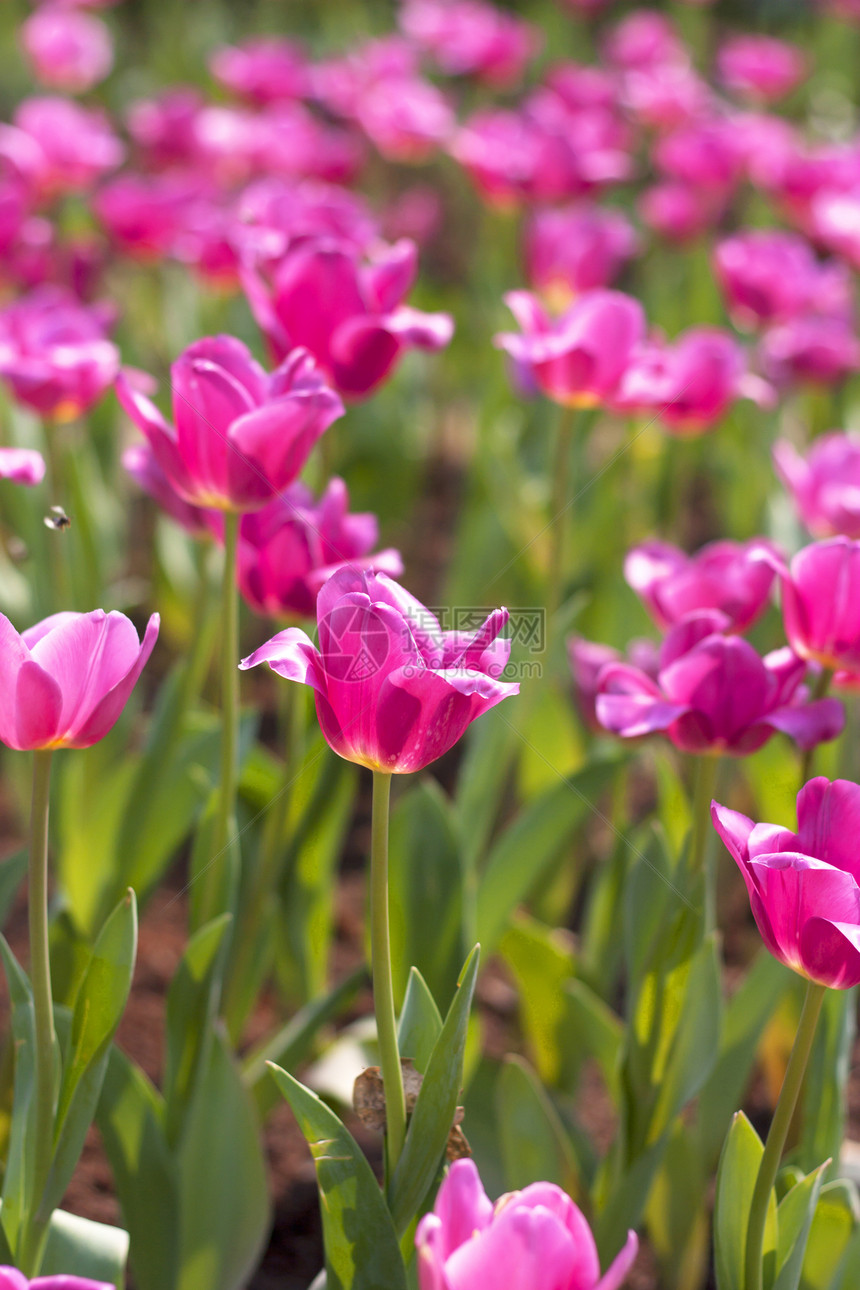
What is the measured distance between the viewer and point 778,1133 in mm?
711

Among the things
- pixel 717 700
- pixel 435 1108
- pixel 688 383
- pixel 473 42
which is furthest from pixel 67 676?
pixel 473 42

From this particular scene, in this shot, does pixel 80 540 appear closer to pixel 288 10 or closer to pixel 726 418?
pixel 726 418

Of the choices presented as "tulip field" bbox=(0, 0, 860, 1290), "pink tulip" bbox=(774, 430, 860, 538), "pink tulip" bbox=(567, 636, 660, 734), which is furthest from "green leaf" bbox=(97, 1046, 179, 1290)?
"pink tulip" bbox=(774, 430, 860, 538)

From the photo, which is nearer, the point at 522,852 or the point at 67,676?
the point at 67,676

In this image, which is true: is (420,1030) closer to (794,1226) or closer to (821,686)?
(794,1226)

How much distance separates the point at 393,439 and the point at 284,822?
1143 mm

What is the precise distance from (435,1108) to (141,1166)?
318mm

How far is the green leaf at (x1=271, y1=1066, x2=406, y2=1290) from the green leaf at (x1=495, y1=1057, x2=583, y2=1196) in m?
0.28

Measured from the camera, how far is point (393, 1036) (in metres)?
0.72

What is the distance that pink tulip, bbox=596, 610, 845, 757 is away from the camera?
848mm

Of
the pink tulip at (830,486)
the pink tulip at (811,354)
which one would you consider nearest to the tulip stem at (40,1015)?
the pink tulip at (830,486)

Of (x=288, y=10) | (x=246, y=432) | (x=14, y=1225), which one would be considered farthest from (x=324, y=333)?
(x=288, y=10)

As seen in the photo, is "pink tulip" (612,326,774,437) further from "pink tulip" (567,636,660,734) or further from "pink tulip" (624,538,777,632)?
"pink tulip" (624,538,777,632)

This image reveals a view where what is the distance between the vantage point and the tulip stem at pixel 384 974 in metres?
0.70
